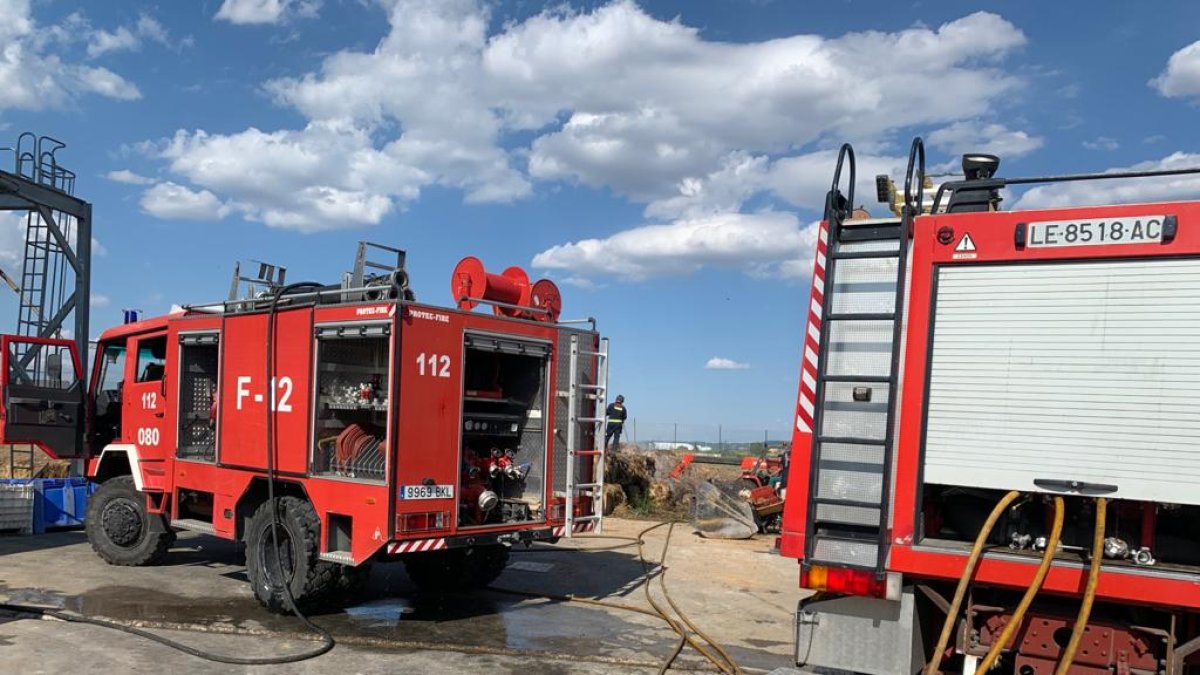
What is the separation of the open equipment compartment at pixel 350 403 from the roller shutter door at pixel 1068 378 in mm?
5236

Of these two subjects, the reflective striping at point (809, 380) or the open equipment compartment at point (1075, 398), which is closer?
the open equipment compartment at point (1075, 398)

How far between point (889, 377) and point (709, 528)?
10356mm

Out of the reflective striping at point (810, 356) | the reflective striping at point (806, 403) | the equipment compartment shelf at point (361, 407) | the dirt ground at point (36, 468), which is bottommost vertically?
the dirt ground at point (36, 468)

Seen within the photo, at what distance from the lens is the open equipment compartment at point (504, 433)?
8852 millimetres

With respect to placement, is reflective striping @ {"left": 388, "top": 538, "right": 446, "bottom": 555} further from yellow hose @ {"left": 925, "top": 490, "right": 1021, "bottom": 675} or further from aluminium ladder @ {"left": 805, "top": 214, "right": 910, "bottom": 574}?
yellow hose @ {"left": 925, "top": 490, "right": 1021, "bottom": 675}

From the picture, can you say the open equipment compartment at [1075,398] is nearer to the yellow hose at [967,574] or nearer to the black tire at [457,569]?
the yellow hose at [967,574]

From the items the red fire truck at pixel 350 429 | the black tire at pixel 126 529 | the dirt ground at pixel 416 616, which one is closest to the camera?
the dirt ground at pixel 416 616

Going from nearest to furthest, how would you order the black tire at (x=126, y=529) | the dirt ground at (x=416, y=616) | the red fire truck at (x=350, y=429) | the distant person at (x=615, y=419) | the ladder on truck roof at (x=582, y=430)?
the dirt ground at (x=416, y=616) → the red fire truck at (x=350, y=429) → the ladder on truck roof at (x=582, y=430) → the black tire at (x=126, y=529) → the distant person at (x=615, y=419)

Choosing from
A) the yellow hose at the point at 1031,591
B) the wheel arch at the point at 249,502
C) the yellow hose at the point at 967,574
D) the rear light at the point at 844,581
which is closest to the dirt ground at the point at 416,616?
the wheel arch at the point at 249,502

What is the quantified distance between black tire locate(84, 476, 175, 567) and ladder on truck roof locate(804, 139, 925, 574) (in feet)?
28.3

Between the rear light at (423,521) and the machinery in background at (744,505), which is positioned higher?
the rear light at (423,521)

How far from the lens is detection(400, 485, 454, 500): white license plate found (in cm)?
776

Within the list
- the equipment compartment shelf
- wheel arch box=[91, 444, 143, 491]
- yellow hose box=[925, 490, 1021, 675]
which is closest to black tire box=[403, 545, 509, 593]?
the equipment compartment shelf

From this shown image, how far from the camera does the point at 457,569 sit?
979cm
